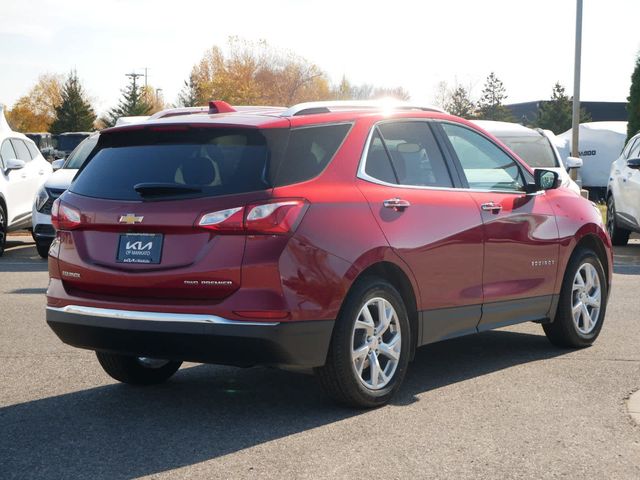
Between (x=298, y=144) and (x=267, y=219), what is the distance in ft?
1.82

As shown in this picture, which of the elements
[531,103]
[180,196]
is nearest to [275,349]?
[180,196]

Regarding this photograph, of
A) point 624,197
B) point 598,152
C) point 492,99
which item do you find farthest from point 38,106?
point 624,197

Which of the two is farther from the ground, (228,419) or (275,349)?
(275,349)

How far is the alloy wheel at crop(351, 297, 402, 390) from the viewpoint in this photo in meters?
6.08

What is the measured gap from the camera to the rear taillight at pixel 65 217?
6.09 metres

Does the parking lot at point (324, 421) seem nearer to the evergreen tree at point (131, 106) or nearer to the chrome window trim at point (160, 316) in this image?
the chrome window trim at point (160, 316)

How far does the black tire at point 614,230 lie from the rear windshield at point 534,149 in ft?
12.5

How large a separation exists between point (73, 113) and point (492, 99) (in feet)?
117

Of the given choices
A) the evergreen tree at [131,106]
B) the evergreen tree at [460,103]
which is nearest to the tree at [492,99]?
the evergreen tree at [460,103]

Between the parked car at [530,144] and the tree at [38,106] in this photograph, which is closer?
the parked car at [530,144]

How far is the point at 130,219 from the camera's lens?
19.1ft

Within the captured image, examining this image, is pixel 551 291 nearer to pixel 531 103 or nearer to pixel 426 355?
pixel 426 355

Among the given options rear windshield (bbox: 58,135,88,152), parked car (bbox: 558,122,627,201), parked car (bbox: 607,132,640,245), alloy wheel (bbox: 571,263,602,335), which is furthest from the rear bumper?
rear windshield (bbox: 58,135,88,152)

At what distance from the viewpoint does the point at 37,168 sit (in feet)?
62.5
